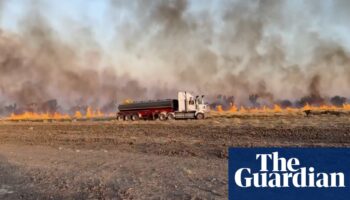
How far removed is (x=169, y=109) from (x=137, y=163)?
3366 centimetres

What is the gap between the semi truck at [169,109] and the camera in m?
51.7

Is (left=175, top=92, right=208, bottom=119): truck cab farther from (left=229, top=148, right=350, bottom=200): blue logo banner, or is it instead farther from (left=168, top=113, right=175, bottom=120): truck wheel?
(left=229, top=148, right=350, bottom=200): blue logo banner

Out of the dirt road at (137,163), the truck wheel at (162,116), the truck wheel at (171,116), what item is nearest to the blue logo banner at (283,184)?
the dirt road at (137,163)

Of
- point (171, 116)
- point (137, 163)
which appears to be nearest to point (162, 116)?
point (171, 116)

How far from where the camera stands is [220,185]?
13383mm

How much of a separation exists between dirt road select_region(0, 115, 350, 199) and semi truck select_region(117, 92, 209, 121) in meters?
20.0

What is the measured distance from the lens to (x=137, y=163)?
720 inches

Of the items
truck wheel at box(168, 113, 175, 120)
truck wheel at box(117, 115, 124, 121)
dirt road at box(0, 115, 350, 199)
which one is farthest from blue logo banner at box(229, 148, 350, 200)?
truck wheel at box(117, 115, 124, 121)

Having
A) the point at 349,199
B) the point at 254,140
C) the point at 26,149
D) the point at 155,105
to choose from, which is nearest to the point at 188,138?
the point at 254,140

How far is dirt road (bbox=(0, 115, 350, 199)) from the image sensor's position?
43.2 feet

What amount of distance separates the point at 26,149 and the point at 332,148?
613 inches

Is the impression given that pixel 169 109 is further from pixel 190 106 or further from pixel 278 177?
pixel 278 177

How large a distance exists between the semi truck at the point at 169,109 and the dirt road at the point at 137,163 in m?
20.0

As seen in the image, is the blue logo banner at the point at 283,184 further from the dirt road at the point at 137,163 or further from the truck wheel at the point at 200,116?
the truck wheel at the point at 200,116
